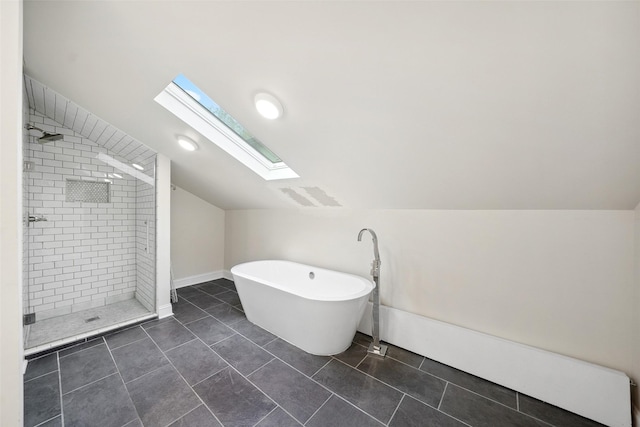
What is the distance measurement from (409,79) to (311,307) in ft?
5.83

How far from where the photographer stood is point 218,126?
2357 millimetres

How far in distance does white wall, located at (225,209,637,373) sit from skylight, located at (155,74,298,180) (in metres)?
1.02

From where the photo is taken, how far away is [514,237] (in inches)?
72.1

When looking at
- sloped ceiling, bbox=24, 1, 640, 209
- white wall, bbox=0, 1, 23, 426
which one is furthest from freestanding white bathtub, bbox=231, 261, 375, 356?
white wall, bbox=0, 1, 23, 426

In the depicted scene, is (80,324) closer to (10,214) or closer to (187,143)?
(187,143)

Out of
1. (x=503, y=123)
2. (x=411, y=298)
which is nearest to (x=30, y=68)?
(x=503, y=123)

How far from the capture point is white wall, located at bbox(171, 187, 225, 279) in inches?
154

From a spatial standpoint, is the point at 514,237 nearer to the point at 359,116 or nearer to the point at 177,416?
the point at 359,116

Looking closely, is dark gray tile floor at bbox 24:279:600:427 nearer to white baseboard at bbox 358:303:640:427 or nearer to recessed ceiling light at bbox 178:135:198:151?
white baseboard at bbox 358:303:640:427

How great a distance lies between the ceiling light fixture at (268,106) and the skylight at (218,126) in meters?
0.38

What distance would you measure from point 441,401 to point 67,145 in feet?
14.9

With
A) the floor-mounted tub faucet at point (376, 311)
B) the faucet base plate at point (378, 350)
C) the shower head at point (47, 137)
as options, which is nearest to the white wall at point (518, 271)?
the floor-mounted tub faucet at point (376, 311)

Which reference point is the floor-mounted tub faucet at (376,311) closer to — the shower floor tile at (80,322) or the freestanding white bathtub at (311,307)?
the freestanding white bathtub at (311,307)

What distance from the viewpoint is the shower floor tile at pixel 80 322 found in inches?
92.6
